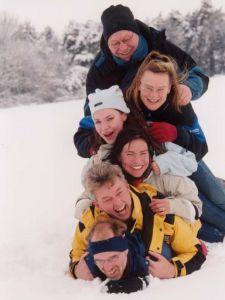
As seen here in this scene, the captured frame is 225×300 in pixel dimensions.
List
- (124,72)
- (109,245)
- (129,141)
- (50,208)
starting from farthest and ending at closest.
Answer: (50,208), (124,72), (129,141), (109,245)

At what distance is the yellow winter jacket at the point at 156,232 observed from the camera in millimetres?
2494

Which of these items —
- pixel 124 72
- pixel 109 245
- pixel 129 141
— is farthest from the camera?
pixel 124 72

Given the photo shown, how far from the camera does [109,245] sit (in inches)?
90.7

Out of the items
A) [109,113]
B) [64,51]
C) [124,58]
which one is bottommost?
[109,113]

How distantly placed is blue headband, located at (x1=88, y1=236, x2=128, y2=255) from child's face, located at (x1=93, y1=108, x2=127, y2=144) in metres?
0.54

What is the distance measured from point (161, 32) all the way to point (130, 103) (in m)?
0.57

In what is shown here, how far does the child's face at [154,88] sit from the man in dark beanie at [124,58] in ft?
0.38

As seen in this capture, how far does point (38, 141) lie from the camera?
6957 mm

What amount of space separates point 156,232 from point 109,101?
0.69m

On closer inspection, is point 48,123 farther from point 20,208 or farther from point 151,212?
point 151,212

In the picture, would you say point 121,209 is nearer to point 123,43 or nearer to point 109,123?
point 109,123

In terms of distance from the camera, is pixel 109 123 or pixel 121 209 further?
pixel 109 123

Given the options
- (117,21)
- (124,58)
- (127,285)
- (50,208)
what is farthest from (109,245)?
(50,208)

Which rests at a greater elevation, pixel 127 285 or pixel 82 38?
pixel 82 38
